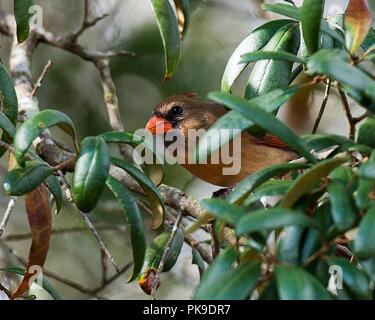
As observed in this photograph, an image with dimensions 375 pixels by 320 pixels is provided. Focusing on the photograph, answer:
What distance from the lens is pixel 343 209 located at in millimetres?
1199

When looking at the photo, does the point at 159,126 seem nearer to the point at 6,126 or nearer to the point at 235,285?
the point at 6,126

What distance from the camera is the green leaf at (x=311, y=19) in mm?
1645

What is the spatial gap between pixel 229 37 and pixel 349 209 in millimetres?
3924

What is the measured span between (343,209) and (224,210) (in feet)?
0.85

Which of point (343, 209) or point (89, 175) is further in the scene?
point (89, 175)

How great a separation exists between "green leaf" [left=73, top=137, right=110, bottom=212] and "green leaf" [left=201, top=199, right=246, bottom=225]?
15.0 inches

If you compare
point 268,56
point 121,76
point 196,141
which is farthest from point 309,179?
point 121,76

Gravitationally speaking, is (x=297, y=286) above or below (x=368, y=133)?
below

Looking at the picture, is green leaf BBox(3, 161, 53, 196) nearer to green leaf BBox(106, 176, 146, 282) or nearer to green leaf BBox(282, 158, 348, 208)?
green leaf BBox(106, 176, 146, 282)

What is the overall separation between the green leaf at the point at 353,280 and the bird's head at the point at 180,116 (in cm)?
207

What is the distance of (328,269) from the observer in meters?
1.34

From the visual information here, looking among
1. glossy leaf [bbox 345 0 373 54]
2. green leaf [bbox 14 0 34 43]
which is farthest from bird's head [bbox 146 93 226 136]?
glossy leaf [bbox 345 0 373 54]

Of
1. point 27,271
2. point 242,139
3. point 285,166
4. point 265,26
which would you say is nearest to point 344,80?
point 285,166

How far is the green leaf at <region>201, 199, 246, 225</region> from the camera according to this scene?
1287 mm
